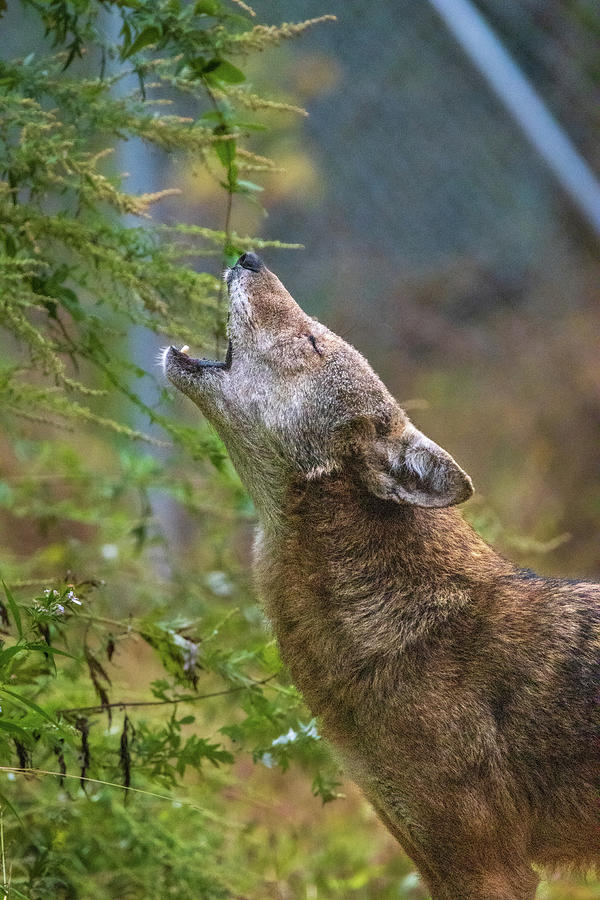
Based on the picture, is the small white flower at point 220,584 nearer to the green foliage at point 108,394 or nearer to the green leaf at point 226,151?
the green foliage at point 108,394

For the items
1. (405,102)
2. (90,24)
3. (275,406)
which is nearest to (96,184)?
(90,24)

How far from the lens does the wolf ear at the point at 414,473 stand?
10.9 ft

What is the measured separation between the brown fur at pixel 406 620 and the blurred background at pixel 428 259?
88.1 inches

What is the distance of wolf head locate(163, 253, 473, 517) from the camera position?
3.67 m

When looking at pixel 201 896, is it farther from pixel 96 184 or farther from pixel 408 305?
pixel 408 305

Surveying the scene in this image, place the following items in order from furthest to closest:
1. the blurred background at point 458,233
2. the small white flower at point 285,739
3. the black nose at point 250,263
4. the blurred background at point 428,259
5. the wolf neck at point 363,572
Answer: the blurred background at point 458,233 → the blurred background at point 428,259 → the black nose at point 250,263 → the small white flower at point 285,739 → the wolf neck at point 363,572

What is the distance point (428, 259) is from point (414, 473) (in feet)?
19.3

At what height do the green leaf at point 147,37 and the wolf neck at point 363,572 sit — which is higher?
the green leaf at point 147,37

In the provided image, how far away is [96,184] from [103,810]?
2.47 meters

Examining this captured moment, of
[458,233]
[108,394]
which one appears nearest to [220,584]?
[108,394]

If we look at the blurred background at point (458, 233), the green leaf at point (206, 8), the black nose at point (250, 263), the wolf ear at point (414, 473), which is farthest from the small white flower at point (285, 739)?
the blurred background at point (458, 233)

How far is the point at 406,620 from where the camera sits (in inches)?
136

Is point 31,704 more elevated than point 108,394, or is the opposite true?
point 31,704

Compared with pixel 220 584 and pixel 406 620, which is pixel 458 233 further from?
pixel 406 620
